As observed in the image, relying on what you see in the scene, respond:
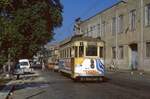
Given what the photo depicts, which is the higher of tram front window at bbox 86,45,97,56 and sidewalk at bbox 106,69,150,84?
tram front window at bbox 86,45,97,56

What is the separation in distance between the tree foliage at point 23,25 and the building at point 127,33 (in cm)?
3157

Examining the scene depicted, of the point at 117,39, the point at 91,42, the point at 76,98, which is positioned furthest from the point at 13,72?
the point at 76,98

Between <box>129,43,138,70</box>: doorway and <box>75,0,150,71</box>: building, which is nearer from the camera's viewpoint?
<box>75,0,150,71</box>: building

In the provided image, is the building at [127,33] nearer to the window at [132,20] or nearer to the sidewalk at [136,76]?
the window at [132,20]

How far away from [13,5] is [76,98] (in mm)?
6339

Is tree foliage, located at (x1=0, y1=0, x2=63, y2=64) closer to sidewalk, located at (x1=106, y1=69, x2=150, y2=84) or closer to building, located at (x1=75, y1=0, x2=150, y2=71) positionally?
sidewalk, located at (x1=106, y1=69, x2=150, y2=84)

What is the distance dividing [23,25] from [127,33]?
41469 millimetres

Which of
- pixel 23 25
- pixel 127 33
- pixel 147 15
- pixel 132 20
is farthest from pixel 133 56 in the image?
pixel 23 25

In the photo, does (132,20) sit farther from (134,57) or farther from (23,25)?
(23,25)

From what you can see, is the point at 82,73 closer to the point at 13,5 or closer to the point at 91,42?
the point at 91,42

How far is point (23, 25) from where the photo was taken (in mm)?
25781

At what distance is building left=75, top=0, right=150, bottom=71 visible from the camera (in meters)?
58.8

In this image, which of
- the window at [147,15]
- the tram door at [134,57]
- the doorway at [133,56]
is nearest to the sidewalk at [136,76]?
the window at [147,15]

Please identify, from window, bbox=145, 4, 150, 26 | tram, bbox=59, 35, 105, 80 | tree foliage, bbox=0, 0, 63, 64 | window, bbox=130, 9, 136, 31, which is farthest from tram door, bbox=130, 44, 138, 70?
tree foliage, bbox=0, 0, 63, 64
